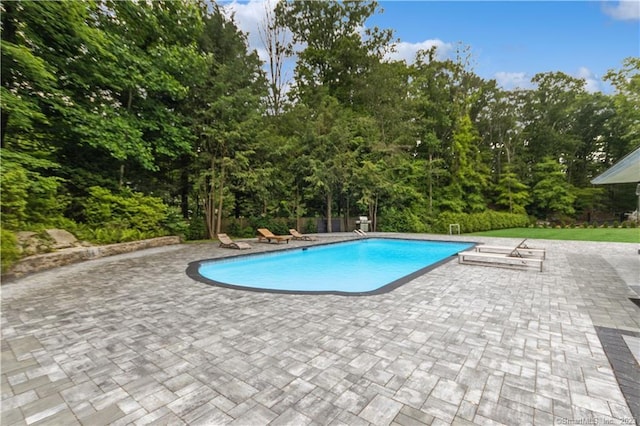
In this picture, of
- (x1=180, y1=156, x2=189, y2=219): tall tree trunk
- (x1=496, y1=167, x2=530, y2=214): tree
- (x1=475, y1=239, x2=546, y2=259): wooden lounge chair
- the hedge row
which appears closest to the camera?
(x1=475, y1=239, x2=546, y2=259): wooden lounge chair

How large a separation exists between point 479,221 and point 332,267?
13.2m

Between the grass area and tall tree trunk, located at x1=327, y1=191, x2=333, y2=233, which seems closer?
the grass area

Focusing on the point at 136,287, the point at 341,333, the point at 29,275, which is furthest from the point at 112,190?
the point at 341,333

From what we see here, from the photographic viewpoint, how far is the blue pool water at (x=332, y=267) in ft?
21.5

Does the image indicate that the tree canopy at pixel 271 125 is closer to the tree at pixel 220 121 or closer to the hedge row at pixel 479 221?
the tree at pixel 220 121

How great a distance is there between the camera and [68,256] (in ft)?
23.0

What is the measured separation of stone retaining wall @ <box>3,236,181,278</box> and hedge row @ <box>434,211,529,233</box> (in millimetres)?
15214

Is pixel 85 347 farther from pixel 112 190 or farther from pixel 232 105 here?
pixel 232 105

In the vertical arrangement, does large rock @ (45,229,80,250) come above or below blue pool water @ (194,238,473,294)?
above

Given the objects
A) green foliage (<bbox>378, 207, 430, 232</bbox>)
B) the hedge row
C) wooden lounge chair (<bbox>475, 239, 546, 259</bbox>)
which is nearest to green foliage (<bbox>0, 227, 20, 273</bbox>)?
wooden lounge chair (<bbox>475, 239, 546, 259</bbox>)

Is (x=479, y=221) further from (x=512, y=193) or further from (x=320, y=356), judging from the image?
(x=320, y=356)

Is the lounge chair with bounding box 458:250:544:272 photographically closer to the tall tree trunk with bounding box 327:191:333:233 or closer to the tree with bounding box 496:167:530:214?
the tall tree trunk with bounding box 327:191:333:233

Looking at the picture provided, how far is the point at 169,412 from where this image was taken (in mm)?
1862

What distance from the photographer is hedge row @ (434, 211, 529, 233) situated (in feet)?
54.4
